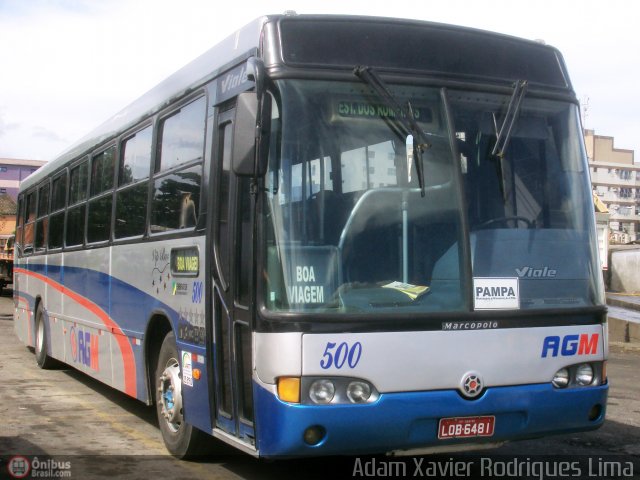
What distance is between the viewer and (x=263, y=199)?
5.32 m

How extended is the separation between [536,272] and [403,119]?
1318 millimetres

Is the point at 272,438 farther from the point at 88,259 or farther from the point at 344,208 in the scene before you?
the point at 88,259

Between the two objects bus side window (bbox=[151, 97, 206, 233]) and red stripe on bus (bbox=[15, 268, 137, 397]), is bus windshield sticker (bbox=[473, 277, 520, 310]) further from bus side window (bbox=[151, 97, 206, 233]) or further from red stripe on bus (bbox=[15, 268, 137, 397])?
red stripe on bus (bbox=[15, 268, 137, 397])

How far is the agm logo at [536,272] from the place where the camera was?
5633 millimetres

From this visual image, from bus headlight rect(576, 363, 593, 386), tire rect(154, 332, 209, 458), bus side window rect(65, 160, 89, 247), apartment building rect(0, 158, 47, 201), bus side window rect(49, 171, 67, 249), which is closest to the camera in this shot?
bus headlight rect(576, 363, 593, 386)

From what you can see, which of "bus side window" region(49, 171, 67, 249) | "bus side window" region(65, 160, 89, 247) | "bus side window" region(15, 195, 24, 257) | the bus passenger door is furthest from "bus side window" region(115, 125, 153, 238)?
"bus side window" region(15, 195, 24, 257)

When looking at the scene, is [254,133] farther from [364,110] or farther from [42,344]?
[42,344]

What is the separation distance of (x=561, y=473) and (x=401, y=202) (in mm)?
2680

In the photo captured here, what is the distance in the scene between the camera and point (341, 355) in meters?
5.12

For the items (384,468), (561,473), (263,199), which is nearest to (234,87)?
(263,199)

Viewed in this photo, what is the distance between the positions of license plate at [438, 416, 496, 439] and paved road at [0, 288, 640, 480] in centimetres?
142

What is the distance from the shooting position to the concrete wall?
2692cm

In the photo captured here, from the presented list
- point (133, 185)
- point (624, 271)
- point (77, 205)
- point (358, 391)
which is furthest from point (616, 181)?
point (358, 391)

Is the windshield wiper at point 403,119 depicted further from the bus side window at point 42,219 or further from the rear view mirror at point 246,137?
the bus side window at point 42,219
